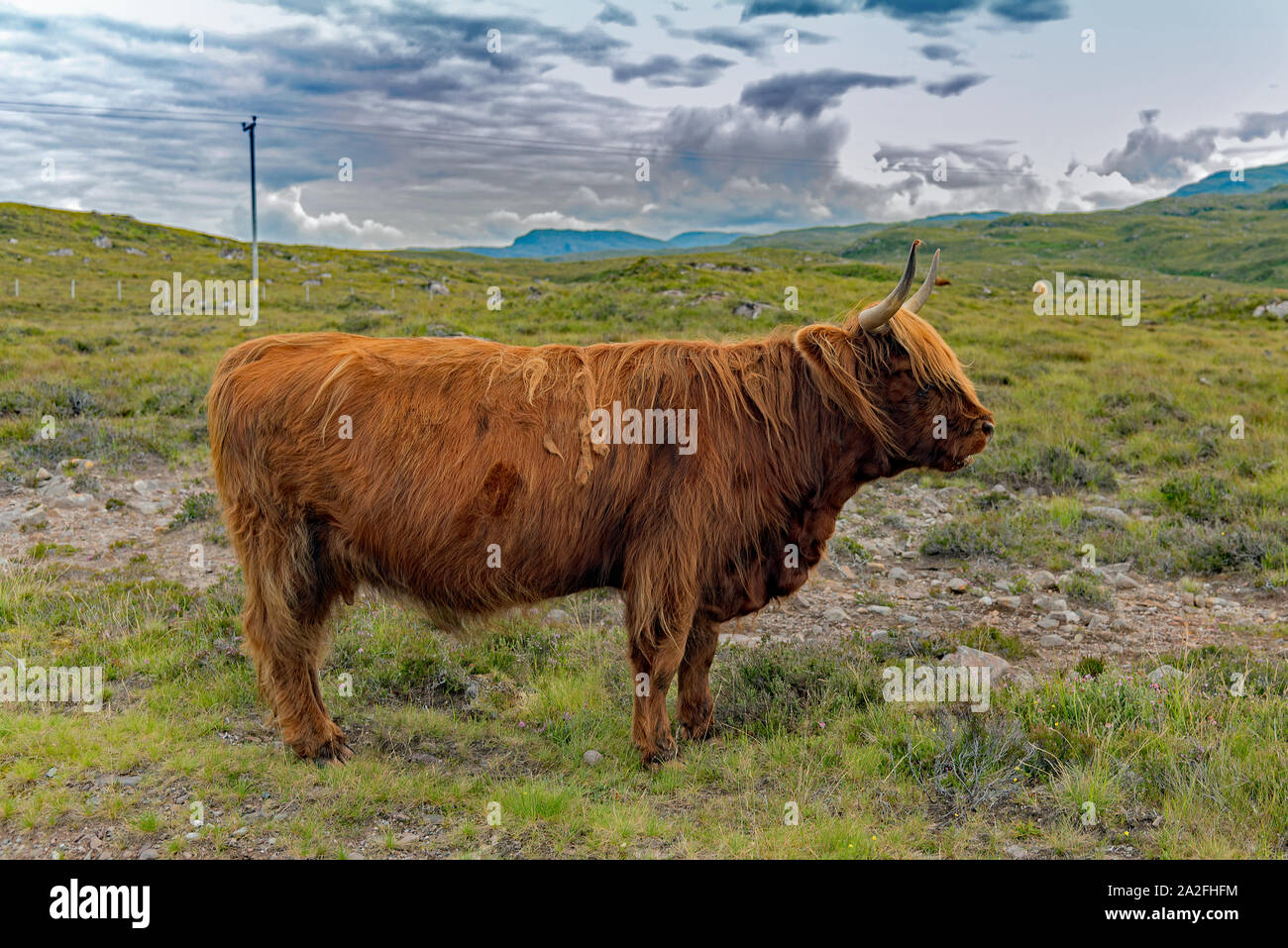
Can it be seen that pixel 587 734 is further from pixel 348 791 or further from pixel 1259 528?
pixel 1259 528

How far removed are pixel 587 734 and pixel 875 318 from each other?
2864 mm

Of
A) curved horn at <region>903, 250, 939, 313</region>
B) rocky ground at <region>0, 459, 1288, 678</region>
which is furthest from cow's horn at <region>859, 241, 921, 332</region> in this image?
rocky ground at <region>0, 459, 1288, 678</region>

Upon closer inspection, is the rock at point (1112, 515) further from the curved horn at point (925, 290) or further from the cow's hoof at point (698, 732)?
the cow's hoof at point (698, 732)

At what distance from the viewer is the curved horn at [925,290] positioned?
4273 millimetres

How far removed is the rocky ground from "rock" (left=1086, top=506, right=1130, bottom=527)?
3 cm

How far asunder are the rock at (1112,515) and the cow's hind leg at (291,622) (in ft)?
24.6

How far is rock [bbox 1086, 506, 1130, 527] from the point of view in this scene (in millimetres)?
8469

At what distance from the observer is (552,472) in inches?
166

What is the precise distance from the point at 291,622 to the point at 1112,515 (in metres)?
7.86

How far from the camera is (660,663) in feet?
14.7

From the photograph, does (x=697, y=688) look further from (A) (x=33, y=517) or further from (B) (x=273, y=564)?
(A) (x=33, y=517)

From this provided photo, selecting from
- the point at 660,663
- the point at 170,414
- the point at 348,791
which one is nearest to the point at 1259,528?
the point at 660,663

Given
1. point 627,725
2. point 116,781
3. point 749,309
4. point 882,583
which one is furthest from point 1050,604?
Answer: point 749,309

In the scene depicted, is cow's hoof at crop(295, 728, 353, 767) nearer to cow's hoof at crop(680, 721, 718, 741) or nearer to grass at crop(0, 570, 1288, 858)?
grass at crop(0, 570, 1288, 858)
